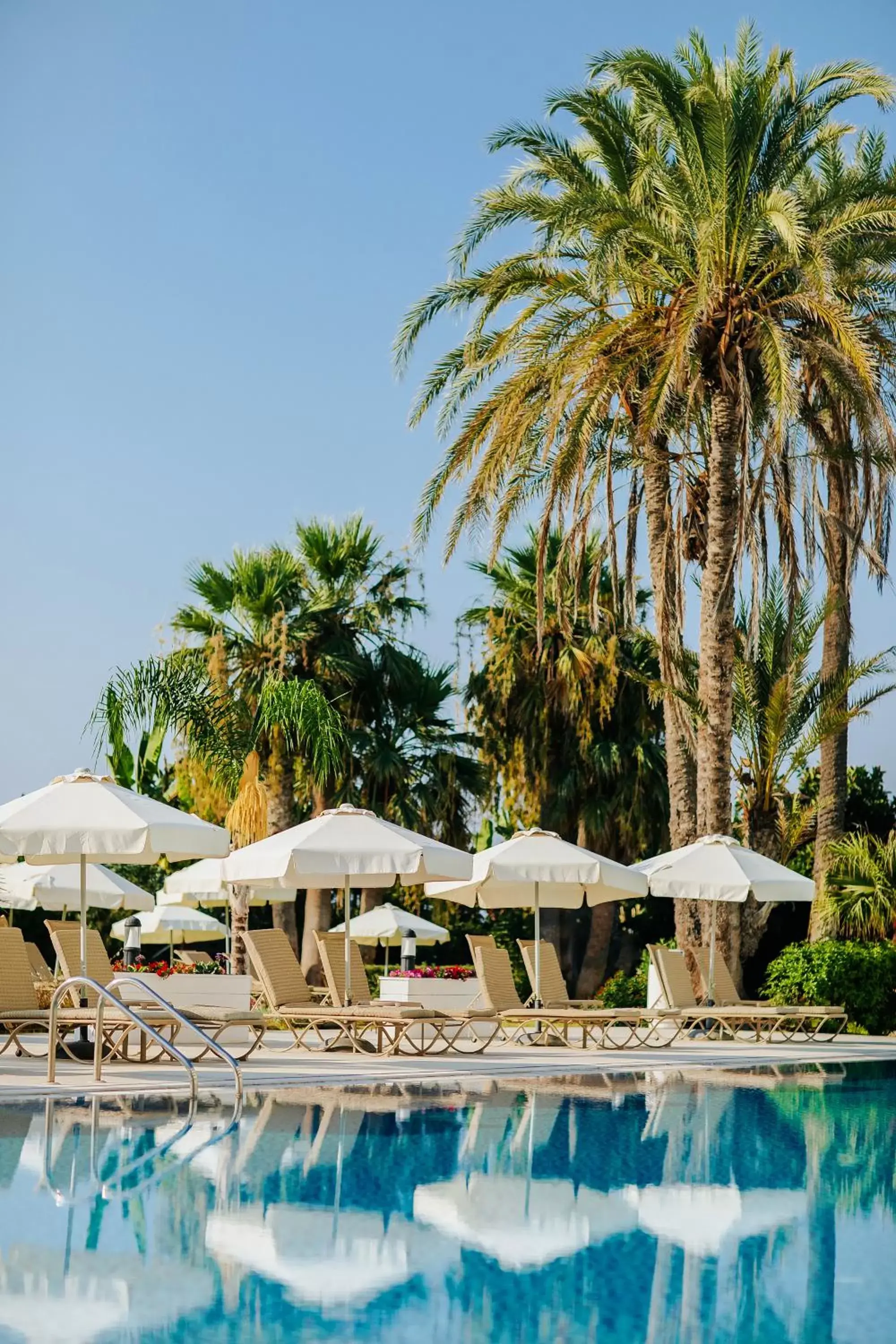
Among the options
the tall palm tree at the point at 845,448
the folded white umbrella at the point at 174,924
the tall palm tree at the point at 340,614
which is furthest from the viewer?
the tall palm tree at the point at 340,614

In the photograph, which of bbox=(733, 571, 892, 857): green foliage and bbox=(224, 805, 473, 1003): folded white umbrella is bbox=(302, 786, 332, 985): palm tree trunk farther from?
bbox=(224, 805, 473, 1003): folded white umbrella

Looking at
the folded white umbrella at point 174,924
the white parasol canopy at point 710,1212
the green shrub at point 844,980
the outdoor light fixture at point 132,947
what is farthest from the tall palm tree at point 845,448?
the white parasol canopy at point 710,1212

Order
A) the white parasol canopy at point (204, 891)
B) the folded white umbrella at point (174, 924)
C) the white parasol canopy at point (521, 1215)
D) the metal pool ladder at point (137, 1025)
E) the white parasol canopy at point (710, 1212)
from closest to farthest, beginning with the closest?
the white parasol canopy at point (521, 1215)
the white parasol canopy at point (710, 1212)
the metal pool ladder at point (137, 1025)
the white parasol canopy at point (204, 891)
the folded white umbrella at point (174, 924)

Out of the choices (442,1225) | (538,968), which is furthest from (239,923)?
(442,1225)

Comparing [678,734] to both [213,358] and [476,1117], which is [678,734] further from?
[476,1117]

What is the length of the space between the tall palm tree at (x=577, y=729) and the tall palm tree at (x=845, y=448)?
628 centimetres

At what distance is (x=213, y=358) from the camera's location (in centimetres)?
2625

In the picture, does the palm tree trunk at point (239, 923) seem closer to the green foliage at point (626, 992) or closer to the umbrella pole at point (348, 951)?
the umbrella pole at point (348, 951)

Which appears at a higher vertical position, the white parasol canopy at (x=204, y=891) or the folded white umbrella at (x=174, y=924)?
the white parasol canopy at (x=204, y=891)

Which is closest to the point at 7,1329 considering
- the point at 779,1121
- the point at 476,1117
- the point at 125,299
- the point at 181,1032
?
the point at 476,1117

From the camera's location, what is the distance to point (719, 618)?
2070 cm

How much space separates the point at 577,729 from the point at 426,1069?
53.3ft

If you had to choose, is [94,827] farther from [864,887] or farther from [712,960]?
[864,887]

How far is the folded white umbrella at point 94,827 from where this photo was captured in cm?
1391
